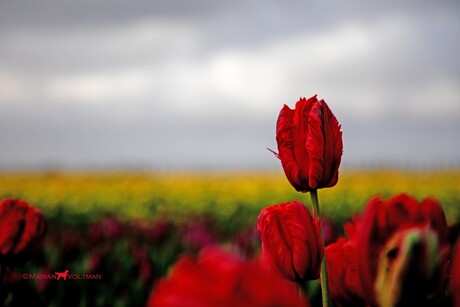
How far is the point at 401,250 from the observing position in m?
0.41

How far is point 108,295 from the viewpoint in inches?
79.0

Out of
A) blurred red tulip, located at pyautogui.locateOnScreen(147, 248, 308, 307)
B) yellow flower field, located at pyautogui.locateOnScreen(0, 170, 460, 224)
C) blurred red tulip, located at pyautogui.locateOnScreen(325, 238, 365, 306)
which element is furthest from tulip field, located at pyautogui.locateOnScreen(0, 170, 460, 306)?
blurred red tulip, located at pyautogui.locateOnScreen(147, 248, 308, 307)

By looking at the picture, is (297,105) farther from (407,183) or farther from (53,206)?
(407,183)

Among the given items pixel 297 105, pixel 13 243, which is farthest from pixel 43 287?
pixel 297 105

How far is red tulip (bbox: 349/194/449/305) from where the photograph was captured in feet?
1.33

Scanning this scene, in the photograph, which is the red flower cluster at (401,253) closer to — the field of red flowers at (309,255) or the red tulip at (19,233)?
the field of red flowers at (309,255)

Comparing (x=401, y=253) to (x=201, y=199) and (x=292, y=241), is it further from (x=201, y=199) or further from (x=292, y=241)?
(x=201, y=199)

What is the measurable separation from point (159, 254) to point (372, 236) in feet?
7.99

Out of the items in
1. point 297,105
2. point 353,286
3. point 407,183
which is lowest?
point 407,183

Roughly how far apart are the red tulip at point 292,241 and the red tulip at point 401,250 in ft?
0.43

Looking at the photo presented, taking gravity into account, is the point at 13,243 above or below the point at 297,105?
below

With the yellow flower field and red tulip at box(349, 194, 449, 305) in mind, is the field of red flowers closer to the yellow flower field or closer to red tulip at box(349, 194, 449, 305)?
red tulip at box(349, 194, 449, 305)

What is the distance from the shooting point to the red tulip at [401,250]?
41 cm

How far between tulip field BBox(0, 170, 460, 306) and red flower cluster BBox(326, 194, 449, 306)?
0.16 meters
